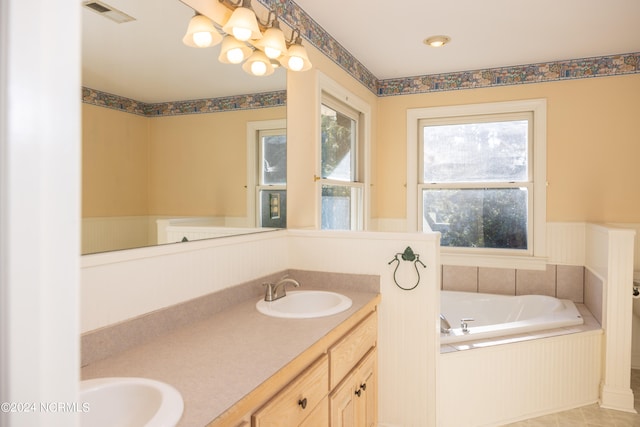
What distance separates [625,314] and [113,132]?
3.05 m

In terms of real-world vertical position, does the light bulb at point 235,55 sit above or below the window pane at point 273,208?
above

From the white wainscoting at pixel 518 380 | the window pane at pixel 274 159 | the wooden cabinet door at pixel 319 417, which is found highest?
the window pane at pixel 274 159

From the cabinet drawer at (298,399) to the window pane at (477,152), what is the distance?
276 centimetres

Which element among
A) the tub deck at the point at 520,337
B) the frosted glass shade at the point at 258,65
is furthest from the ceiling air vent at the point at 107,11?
the tub deck at the point at 520,337

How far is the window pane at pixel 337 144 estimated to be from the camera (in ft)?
→ 9.89

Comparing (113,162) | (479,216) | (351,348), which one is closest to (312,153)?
(351,348)

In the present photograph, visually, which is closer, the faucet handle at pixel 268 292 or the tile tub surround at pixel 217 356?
the tile tub surround at pixel 217 356

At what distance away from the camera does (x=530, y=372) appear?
8.53 feet

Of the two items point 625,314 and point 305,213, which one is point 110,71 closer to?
point 305,213

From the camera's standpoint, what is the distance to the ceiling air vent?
1271 mm

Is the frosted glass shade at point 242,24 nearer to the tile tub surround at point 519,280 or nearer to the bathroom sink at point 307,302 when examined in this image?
the bathroom sink at point 307,302

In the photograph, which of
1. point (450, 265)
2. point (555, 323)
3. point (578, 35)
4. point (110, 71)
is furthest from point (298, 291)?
point (578, 35)

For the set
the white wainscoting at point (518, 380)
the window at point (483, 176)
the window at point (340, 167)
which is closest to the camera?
the white wainscoting at point (518, 380)

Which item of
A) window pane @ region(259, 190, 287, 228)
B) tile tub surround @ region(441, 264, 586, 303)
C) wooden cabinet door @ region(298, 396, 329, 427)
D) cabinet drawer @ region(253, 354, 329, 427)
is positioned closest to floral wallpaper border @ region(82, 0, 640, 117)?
window pane @ region(259, 190, 287, 228)
